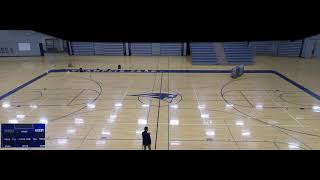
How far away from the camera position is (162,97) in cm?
1560

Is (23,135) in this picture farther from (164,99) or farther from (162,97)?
(162,97)

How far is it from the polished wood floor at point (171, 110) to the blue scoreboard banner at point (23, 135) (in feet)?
5.17

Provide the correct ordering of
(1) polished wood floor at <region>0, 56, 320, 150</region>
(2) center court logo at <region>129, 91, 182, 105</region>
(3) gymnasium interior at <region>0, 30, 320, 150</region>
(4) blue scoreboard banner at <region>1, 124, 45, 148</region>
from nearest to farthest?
(4) blue scoreboard banner at <region>1, 124, 45, 148</region>, (3) gymnasium interior at <region>0, 30, 320, 150</region>, (1) polished wood floor at <region>0, 56, 320, 150</region>, (2) center court logo at <region>129, 91, 182, 105</region>

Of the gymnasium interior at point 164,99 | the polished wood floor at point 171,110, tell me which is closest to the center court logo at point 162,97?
the gymnasium interior at point 164,99

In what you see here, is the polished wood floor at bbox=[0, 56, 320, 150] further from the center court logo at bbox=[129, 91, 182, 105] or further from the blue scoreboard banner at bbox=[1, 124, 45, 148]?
the blue scoreboard banner at bbox=[1, 124, 45, 148]

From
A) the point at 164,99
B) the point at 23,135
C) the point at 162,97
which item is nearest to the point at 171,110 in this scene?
the point at 164,99

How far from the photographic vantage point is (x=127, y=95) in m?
16.0

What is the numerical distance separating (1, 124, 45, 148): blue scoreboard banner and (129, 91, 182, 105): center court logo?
7.02 m

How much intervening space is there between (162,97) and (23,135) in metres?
8.65

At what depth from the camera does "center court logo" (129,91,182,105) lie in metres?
14.9

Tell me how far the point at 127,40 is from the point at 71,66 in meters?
23.3

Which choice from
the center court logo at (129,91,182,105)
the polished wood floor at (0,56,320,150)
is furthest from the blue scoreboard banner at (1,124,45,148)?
Answer: the center court logo at (129,91,182,105)
